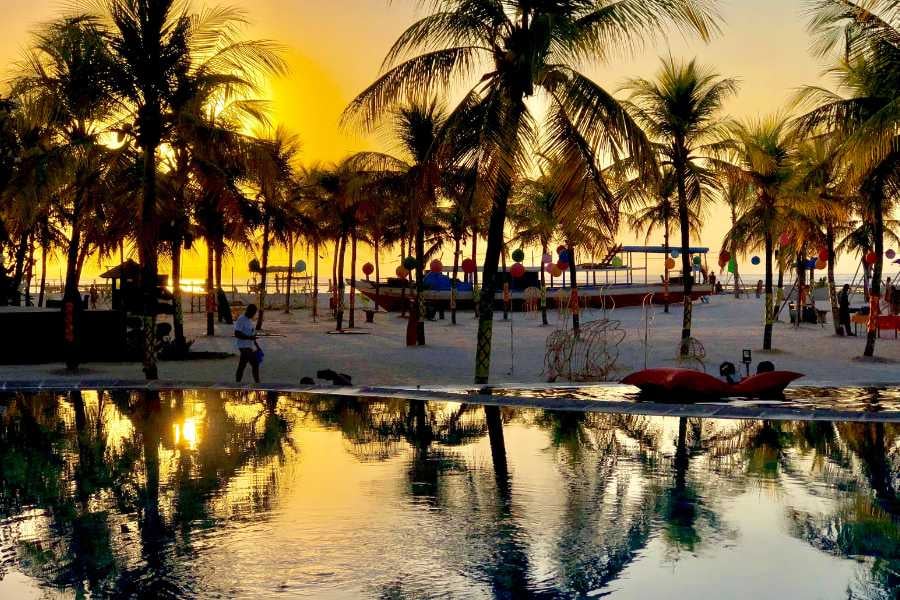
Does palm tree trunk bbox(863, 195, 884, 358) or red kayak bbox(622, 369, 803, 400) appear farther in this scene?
palm tree trunk bbox(863, 195, 884, 358)

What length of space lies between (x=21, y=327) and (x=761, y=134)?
20.7m

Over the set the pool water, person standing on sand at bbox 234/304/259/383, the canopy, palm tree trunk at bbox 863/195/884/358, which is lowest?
the pool water

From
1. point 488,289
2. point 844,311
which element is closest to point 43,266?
point 844,311

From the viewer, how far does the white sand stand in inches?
928

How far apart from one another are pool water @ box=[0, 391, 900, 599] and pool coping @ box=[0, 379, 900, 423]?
2.70ft

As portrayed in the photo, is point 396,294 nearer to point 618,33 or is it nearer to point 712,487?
point 618,33

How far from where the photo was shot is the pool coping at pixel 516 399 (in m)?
15.3

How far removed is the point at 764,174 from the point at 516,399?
1484cm

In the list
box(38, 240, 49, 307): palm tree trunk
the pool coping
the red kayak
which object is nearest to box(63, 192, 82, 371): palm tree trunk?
the pool coping

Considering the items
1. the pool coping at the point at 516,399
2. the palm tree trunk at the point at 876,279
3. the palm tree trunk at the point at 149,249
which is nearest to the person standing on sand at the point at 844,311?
the palm tree trunk at the point at 876,279

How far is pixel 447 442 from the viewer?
13250 millimetres

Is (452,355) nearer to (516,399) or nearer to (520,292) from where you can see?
(516,399)

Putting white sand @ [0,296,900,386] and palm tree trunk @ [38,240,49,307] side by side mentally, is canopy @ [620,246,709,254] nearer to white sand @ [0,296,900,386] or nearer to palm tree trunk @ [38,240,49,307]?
white sand @ [0,296,900,386]

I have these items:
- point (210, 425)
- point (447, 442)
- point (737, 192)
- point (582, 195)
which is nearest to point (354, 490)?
point (447, 442)
